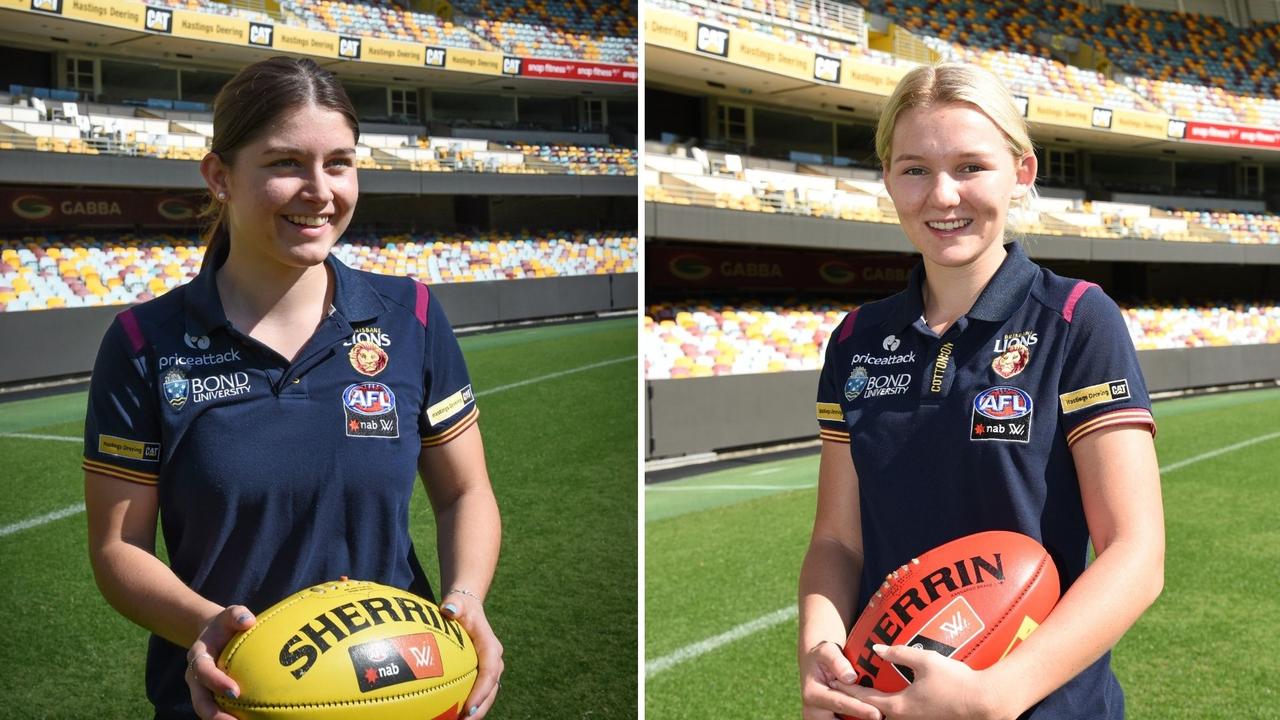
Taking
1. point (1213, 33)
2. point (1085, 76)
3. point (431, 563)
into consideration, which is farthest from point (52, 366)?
point (1213, 33)

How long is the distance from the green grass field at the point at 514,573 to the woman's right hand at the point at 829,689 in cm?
241

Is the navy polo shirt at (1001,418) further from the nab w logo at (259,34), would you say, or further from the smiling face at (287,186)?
the nab w logo at (259,34)

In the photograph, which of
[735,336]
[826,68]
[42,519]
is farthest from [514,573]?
[826,68]

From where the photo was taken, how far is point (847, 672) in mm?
1057

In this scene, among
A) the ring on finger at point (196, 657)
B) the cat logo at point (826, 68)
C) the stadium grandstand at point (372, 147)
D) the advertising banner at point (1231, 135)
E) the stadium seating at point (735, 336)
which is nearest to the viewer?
the ring on finger at point (196, 657)

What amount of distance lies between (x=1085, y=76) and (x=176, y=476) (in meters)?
21.5

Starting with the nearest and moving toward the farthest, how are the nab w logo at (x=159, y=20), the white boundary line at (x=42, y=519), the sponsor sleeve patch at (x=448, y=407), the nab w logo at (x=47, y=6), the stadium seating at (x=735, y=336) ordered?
the sponsor sleeve patch at (x=448, y=407) → the white boundary line at (x=42, y=519) → the nab w logo at (x=47, y=6) → the nab w logo at (x=159, y=20) → the stadium seating at (x=735, y=336)

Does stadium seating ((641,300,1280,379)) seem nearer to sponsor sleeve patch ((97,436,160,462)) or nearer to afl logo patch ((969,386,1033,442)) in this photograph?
sponsor sleeve patch ((97,436,160,462))

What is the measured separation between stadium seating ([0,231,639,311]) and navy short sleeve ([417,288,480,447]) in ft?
21.0

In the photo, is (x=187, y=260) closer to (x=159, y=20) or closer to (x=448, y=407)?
(x=159, y=20)

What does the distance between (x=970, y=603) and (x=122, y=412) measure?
958 millimetres

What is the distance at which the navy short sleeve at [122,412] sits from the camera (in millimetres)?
1279

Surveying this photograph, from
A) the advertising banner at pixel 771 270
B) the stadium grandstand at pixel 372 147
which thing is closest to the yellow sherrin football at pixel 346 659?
the stadium grandstand at pixel 372 147

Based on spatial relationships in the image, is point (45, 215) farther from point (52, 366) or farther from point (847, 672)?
point (847, 672)
